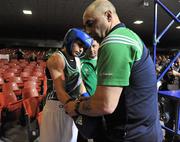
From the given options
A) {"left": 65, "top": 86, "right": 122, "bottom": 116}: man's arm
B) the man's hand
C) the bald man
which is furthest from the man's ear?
the man's hand

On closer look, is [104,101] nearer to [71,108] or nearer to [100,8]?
[71,108]

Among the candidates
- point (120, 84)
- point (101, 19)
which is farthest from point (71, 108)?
point (101, 19)

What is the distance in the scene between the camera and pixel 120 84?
3.40ft

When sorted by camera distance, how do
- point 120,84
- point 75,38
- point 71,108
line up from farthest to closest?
1. point 75,38
2. point 71,108
3. point 120,84

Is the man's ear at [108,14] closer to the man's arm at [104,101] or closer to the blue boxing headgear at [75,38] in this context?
the man's arm at [104,101]

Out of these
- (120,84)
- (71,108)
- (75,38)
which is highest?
(75,38)

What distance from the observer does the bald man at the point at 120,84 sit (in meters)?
1.03

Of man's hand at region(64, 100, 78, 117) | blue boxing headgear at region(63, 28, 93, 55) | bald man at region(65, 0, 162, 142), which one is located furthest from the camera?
blue boxing headgear at region(63, 28, 93, 55)

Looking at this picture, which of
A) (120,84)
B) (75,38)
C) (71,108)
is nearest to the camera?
(120,84)

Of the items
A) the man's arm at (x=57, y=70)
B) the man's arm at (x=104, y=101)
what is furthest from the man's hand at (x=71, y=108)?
the man's arm at (x=57, y=70)

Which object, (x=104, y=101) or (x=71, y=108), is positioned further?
(x=71, y=108)

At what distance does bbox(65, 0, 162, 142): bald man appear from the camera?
103 centimetres

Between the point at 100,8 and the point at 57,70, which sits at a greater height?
the point at 100,8

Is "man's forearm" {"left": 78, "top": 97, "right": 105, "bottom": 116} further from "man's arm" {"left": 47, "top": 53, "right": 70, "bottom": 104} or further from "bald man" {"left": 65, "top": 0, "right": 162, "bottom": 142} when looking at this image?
"man's arm" {"left": 47, "top": 53, "right": 70, "bottom": 104}
